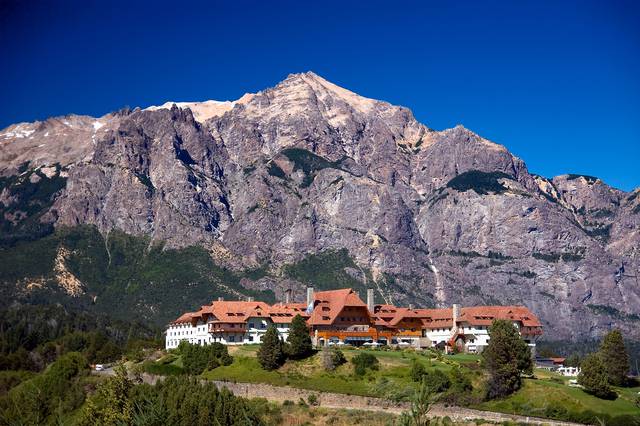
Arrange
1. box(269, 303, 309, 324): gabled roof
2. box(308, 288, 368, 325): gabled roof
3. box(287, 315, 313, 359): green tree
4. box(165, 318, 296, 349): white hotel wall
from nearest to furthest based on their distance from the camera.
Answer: box(287, 315, 313, 359): green tree, box(308, 288, 368, 325): gabled roof, box(165, 318, 296, 349): white hotel wall, box(269, 303, 309, 324): gabled roof

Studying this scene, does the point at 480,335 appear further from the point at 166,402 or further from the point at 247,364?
the point at 166,402

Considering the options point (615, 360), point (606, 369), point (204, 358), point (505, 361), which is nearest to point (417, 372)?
point (505, 361)

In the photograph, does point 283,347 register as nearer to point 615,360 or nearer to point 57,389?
point 57,389

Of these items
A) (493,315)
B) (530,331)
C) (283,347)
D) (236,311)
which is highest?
(236,311)

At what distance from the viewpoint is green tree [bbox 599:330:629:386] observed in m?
119

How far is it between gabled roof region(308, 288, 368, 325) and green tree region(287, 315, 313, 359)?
18.5m

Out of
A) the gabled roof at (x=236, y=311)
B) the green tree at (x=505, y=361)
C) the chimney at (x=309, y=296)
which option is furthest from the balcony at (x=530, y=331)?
the gabled roof at (x=236, y=311)

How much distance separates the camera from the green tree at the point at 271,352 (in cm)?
11644

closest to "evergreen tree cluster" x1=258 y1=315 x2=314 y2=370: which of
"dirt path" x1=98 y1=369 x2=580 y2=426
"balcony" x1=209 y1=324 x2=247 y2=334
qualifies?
"dirt path" x1=98 y1=369 x2=580 y2=426

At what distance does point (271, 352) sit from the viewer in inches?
4592

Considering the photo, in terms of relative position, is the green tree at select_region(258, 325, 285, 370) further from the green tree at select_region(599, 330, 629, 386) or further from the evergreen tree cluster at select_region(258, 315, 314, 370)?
the green tree at select_region(599, 330, 629, 386)

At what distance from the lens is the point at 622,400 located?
346 feet

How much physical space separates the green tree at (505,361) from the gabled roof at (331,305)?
3232 cm

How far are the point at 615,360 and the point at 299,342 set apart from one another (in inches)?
1744
